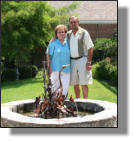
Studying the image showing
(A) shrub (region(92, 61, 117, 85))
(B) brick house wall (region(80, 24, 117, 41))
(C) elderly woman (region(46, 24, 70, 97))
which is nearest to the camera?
(C) elderly woman (region(46, 24, 70, 97))

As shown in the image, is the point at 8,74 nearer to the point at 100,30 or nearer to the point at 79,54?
the point at 100,30

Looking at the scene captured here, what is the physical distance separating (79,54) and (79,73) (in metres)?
0.34

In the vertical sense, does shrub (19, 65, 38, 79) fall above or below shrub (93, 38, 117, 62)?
below

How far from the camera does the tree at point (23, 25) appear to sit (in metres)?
11.2

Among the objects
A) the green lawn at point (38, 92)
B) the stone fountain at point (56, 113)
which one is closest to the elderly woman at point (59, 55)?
the stone fountain at point (56, 113)

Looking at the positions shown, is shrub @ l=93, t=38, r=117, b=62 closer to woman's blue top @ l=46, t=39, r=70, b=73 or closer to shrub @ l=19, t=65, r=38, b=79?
shrub @ l=19, t=65, r=38, b=79

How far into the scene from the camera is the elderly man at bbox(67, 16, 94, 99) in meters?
5.04

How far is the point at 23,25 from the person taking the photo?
37.6 ft

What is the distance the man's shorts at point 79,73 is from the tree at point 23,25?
6.31 m

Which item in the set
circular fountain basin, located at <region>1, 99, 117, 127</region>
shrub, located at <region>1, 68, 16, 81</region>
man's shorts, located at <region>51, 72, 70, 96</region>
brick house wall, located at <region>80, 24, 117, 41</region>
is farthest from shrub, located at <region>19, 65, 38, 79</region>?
circular fountain basin, located at <region>1, 99, 117, 127</region>

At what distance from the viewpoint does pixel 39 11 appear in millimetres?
11297

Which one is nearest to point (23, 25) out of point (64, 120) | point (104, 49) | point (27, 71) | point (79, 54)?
point (27, 71)

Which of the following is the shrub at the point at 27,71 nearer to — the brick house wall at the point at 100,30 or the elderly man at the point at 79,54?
the brick house wall at the point at 100,30

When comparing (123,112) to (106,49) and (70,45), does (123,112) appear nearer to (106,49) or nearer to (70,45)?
(70,45)
